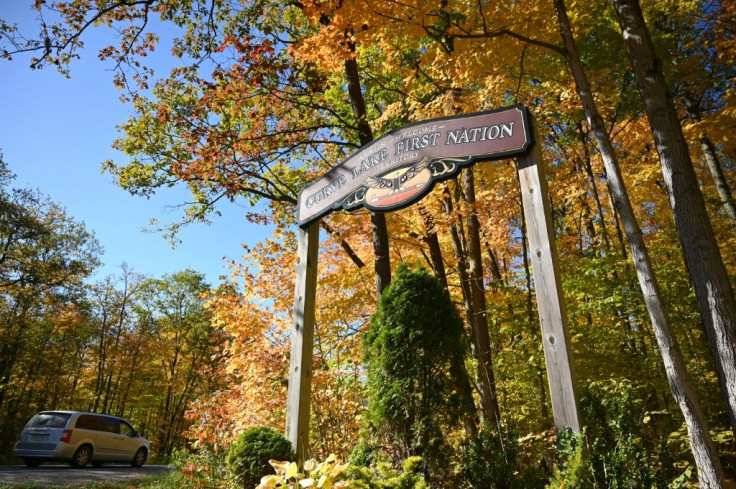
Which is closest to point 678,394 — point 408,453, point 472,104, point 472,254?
point 408,453

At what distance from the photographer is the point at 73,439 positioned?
985 centimetres

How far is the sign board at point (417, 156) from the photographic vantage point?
3244 millimetres

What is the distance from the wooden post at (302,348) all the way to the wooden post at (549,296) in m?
2.36

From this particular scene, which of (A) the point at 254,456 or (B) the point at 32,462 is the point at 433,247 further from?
(B) the point at 32,462

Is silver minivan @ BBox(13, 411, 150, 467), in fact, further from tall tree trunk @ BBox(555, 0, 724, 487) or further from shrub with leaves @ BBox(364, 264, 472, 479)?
tall tree trunk @ BBox(555, 0, 724, 487)

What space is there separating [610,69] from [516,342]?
6.15 metres

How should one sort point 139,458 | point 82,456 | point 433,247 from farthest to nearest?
point 139,458 < point 82,456 < point 433,247

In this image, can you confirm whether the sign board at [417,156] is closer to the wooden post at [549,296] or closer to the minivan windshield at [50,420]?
the wooden post at [549,296]

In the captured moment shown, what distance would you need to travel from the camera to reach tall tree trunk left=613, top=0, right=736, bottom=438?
3.54 metres

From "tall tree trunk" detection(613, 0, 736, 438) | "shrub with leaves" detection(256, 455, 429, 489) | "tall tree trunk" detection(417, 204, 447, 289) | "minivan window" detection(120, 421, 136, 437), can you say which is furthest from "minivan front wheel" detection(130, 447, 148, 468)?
"tall tree trunk" detection(613, 0, 736, 438)

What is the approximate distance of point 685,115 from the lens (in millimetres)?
9680

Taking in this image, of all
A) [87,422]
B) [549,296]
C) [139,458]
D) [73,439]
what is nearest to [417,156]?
[549,296]

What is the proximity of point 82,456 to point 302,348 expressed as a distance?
9671 millimetres

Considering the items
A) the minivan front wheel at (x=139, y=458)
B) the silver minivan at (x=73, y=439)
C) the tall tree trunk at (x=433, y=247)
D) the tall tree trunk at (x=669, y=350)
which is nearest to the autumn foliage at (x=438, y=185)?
the tall tree trunk at (x=433, y=247)
